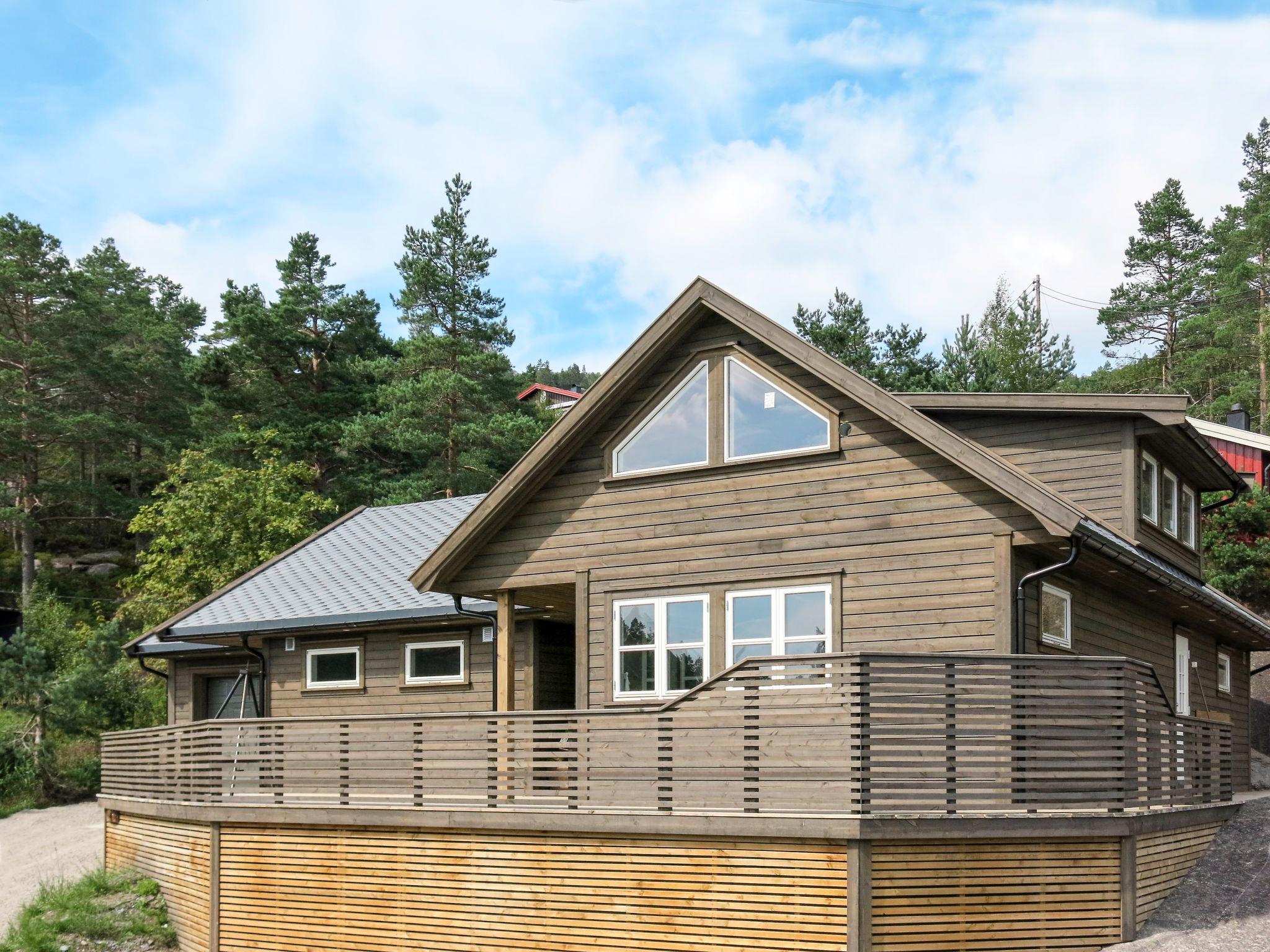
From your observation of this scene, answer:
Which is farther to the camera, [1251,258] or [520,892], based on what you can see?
[1251,258]

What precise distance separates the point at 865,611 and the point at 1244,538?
82.0ft

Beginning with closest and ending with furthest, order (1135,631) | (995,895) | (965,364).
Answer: (995,895) → (1135,631) → (965,364)

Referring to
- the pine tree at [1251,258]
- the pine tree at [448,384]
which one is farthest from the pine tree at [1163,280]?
the pine tree at [448,384]

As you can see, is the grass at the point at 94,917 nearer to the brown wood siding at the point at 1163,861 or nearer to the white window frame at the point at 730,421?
the white window frame at the point at 730,421

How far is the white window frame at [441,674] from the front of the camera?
19.5 m

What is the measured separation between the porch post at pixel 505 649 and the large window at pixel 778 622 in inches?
125

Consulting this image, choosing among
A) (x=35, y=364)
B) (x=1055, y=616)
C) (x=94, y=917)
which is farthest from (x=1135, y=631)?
(x=35, y=364)

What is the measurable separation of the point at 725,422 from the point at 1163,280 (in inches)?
1953

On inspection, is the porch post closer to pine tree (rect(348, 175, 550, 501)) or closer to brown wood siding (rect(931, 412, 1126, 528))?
brown wood siding (rect(931, 412, 1126, 528))

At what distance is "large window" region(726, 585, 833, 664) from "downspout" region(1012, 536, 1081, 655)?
204 centimetres

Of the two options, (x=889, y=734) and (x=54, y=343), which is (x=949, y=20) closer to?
(x=889, y=734)

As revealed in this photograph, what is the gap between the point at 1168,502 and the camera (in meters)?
18.0

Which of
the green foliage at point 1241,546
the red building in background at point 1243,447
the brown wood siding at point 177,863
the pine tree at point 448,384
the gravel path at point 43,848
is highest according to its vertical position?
the pine tree at point 448,384

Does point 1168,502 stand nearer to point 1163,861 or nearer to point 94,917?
point 1163,861
